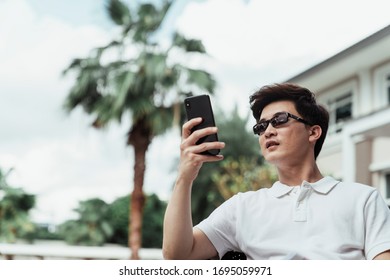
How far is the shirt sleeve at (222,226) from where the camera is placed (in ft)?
4.45

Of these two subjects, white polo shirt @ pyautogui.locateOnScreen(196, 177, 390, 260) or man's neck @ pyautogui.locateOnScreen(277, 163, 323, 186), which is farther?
man's neck @ pyautogui.locateOnScreen(277, 163, 323, 186)

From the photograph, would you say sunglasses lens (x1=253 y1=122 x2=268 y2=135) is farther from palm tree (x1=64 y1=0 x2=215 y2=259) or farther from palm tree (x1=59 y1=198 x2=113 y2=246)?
palm tree (x1=59 y1=198 x2=113 y2=246)

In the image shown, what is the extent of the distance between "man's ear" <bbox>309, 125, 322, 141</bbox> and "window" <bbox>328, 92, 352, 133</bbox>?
6.36m

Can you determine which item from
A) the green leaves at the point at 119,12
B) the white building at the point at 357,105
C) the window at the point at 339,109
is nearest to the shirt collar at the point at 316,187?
the white building at the point at 357,105

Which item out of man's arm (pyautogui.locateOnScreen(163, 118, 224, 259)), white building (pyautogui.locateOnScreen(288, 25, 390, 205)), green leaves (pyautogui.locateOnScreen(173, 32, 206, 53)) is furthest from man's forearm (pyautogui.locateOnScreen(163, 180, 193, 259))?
green leaves (pyautogui.locateOnScreen(173, 32, 206, 53))

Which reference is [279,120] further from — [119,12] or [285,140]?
[119,12]

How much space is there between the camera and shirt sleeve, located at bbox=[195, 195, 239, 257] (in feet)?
4.45

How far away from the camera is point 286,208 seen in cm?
131

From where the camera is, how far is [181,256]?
130cm

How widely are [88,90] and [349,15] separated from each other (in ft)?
12.5

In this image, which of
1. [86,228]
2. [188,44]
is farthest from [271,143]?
Answer: [86,228]

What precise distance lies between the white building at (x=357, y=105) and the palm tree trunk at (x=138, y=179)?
89.2 inches

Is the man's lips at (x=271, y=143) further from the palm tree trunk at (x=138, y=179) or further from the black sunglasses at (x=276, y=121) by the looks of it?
the palm tree trunk at (x=138, y=179)
